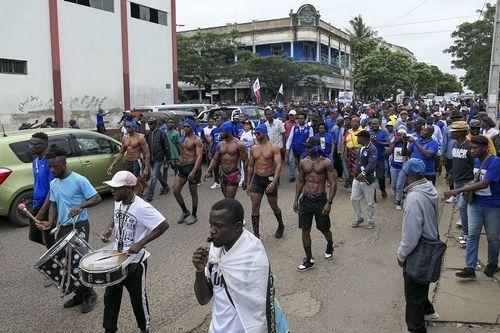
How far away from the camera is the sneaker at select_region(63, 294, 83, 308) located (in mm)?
5059

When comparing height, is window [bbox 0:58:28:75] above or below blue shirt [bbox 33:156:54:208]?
above

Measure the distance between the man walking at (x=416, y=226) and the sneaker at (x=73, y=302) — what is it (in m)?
3.40

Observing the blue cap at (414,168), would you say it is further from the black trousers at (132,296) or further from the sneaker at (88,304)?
the sneaker at (88,304)

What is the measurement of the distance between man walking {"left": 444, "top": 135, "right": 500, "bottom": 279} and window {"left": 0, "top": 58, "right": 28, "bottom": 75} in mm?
20637

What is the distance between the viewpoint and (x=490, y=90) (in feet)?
46.3

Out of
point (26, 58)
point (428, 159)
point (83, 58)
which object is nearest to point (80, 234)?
point (428, 159)

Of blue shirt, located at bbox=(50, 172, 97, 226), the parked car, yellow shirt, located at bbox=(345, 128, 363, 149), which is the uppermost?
the parked car

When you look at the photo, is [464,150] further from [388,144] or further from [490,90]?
[490,90]

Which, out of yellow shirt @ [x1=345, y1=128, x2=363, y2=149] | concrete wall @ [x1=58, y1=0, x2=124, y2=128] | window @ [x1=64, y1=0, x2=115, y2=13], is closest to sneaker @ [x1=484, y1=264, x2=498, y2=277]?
yellow shirt @ [x1=345, y1=128, x2=363, y2=149]

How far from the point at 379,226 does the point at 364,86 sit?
39.1 meters

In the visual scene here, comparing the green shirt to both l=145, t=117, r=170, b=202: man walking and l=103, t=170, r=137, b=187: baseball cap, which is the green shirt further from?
l=103, t=170, r=137, b=187: baseball cap

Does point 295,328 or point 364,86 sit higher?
point 364,86

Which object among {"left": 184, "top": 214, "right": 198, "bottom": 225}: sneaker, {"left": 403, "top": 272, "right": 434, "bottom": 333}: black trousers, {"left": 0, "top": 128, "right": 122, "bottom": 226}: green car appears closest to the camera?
{"left": 403, "top": 272, "right": 434, "bottom": 333}: black trousers

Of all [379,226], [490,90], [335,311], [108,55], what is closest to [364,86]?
[108,55]
